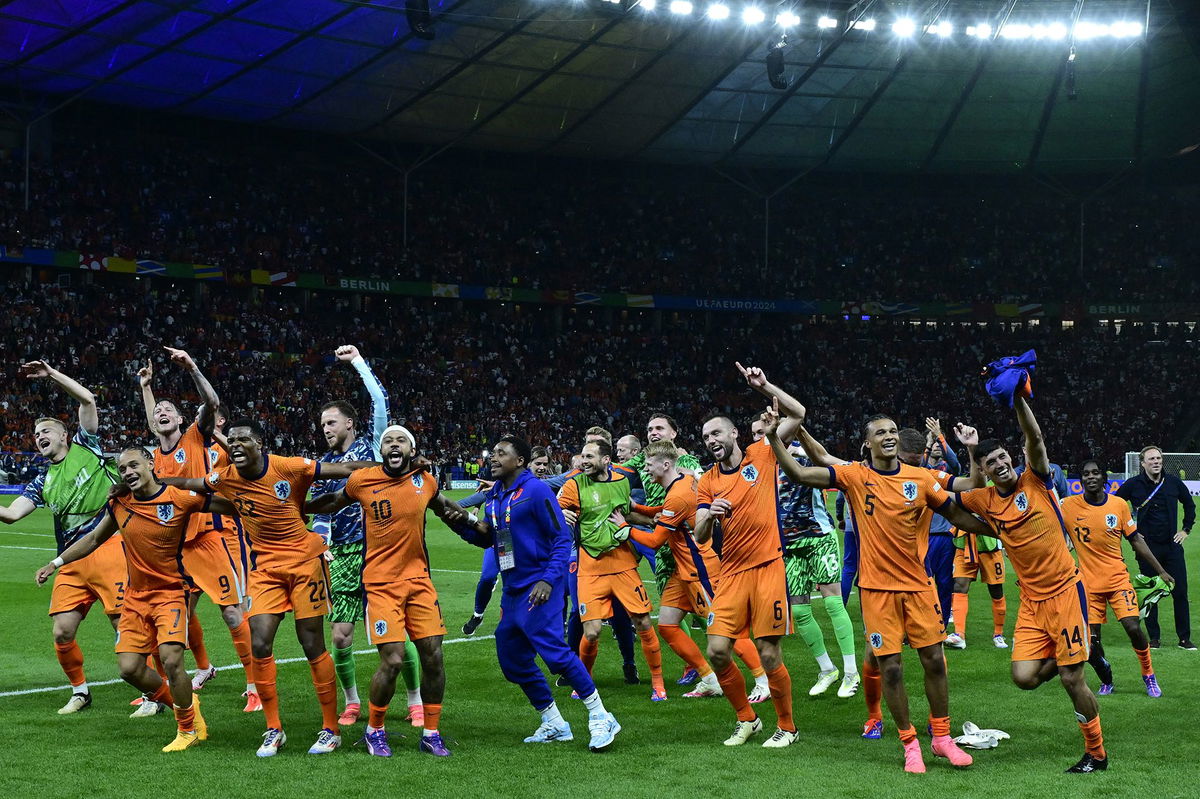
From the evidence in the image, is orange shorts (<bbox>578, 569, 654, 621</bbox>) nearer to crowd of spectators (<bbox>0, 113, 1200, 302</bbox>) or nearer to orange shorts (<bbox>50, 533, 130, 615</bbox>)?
orange shorts (<bbox>50, 533, 130, 615</bbox>)

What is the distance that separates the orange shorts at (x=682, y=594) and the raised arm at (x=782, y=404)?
2125mm

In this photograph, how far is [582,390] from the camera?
159ft

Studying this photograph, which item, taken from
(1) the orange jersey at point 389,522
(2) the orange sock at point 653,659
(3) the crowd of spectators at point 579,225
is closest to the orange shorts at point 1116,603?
(2) the orange sock at point 653,659

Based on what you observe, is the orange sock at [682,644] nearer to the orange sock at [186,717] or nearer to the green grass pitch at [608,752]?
the green grass pitch at [608,752]

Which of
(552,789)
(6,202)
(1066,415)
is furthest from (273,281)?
(552,789)

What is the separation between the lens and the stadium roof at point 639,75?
1340 inches

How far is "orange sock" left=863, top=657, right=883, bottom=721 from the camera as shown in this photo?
8.34m

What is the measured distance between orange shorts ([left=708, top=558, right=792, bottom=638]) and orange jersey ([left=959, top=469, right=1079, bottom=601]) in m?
1.49

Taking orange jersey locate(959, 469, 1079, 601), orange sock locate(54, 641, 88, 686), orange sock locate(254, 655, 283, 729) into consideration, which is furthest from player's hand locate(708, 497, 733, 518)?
orange sock locate(54, 641, 88, 686)

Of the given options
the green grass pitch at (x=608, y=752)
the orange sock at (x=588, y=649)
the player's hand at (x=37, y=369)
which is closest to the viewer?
the green grass pitch at (x=608, y=752)

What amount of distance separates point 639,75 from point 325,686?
111 feet

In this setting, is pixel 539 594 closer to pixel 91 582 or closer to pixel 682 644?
pixel 682 644

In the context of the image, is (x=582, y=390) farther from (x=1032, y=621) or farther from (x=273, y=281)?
(x=1032, y=621)

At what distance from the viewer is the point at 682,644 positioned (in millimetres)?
9742
